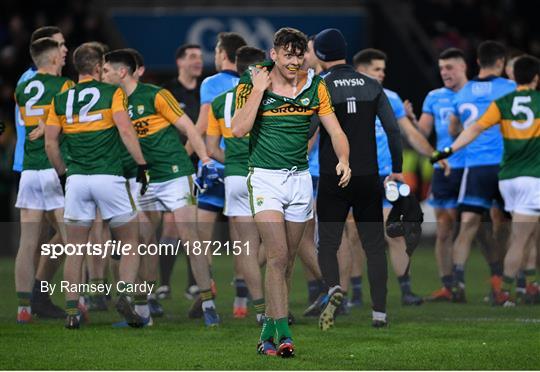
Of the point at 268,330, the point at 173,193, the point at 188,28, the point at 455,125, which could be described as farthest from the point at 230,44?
the point at 188,28

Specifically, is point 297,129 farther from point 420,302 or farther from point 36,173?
point 420,302

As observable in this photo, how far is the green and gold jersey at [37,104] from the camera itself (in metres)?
12.4

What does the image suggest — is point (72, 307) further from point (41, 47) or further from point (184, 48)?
point (184, 48)

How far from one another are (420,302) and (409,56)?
37.2 feet

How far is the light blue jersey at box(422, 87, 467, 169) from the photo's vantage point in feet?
48.9

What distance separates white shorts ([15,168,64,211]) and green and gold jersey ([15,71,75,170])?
68 mm

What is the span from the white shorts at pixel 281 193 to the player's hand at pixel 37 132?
3056 mm

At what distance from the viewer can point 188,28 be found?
24.6 m

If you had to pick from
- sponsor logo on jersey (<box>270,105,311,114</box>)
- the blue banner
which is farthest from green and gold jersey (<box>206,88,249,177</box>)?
the blue banner

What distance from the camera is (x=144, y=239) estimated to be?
1306 centimetres

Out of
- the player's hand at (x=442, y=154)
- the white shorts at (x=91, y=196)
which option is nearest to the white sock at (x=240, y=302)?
the white shorts at (x=91, y=196)

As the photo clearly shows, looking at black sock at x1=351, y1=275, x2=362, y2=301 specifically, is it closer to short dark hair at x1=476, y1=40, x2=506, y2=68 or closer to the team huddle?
the team huddle

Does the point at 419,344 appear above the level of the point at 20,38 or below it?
below

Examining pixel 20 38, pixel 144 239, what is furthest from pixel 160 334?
pixel 20 38
